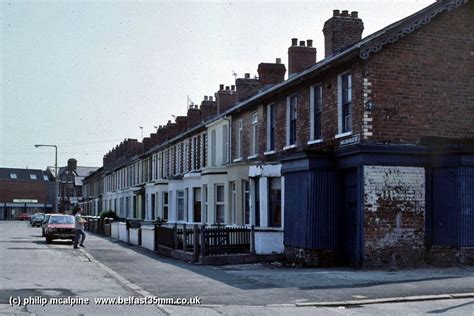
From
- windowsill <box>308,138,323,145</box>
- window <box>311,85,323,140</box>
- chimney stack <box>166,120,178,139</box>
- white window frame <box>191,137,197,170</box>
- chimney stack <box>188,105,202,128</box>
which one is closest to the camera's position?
windowsill <box>308,138,323,145</box>

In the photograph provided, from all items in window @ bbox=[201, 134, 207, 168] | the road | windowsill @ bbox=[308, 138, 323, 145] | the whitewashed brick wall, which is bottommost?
the road

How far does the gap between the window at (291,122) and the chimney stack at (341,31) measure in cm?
223

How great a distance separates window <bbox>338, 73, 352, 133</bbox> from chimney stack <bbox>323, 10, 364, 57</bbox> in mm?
3621

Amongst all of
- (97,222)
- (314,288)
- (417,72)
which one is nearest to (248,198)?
(417,72)

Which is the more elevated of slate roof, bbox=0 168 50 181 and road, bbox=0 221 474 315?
slate roof, bbox=0 168 50 181

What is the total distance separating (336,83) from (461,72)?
3797 millimetres

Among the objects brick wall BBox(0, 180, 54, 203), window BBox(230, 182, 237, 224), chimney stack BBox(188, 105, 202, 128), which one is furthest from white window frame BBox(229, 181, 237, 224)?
brick wall BBox(0, 180, 54, 203)

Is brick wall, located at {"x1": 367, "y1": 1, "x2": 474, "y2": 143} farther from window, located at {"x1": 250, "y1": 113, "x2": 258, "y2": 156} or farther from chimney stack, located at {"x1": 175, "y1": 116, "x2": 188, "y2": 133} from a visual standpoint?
chimney stack, located at {"x1": 175, "y1": 116, "x2": 188, "y2": 133}

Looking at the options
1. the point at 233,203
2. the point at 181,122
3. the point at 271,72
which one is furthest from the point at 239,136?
the point at 181,122

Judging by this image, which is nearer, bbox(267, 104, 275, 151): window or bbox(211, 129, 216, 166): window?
bbox(267, 104, 275, 151): window

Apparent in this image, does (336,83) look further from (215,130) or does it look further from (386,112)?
(215,130)

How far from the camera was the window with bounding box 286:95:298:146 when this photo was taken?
24.4 metres

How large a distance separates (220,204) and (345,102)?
12.1 metres

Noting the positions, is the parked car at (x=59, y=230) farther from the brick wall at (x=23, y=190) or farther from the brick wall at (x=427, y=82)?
the brick wall at (x=23, y=190)
